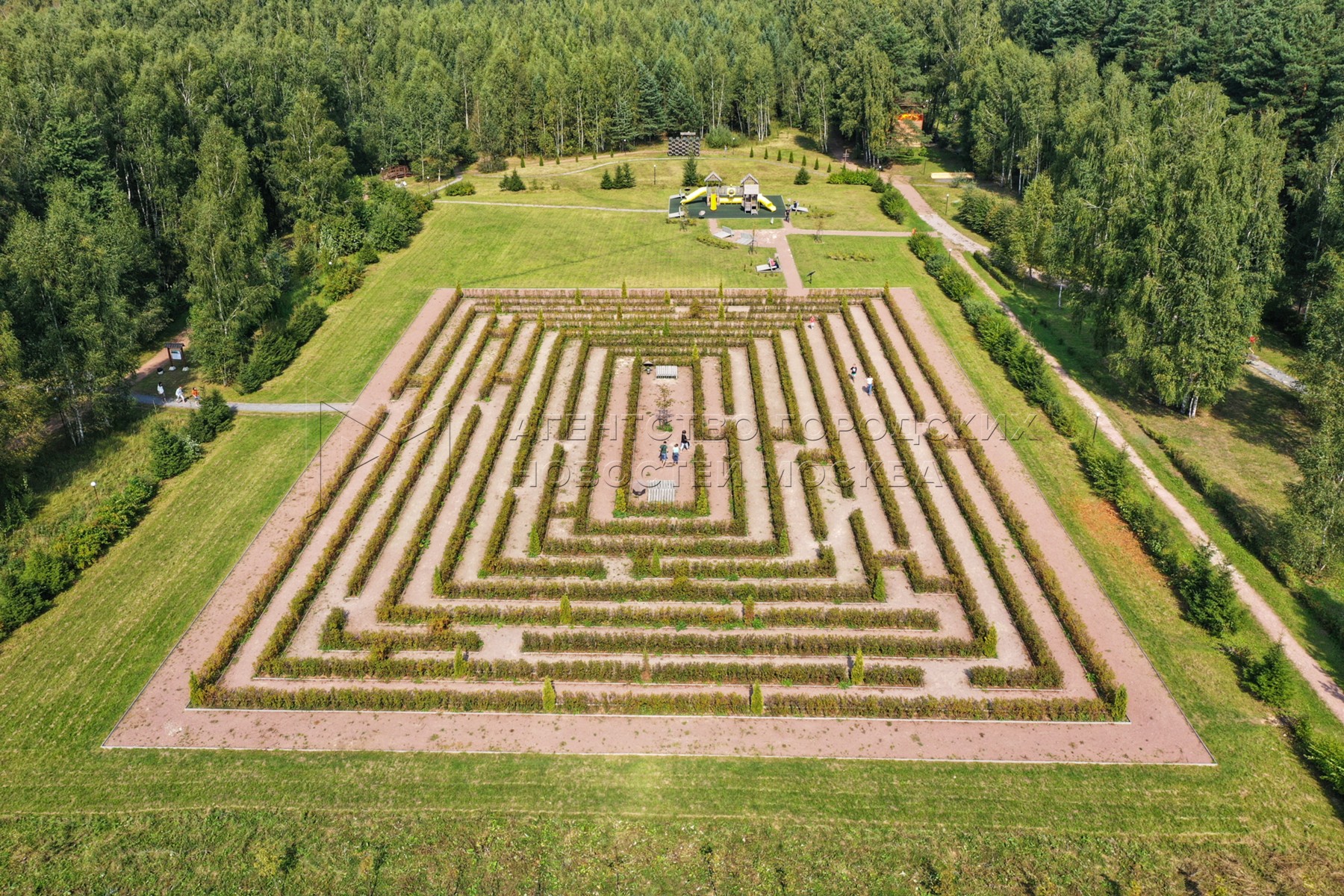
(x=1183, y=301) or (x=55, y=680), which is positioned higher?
(x=1183, y=301)

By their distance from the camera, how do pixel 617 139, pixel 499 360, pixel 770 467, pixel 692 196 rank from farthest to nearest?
1. pixel 617 139
2. pixel 692 196
3. pixel 499 360
4. pixel 770 467

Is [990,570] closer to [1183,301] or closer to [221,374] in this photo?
[1183,301]

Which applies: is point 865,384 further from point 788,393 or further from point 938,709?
point 938,709

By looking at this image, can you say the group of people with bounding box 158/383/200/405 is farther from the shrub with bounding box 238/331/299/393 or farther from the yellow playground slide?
the yellow playground slide

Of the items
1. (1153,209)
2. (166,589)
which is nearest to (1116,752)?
(1153,209)

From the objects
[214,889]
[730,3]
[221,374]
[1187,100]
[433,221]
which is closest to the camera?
[214,889]

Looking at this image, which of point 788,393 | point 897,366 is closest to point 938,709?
point 788,393

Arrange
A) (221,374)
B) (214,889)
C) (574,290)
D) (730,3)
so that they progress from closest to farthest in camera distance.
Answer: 1. (214,889)
2. (221,374)
3. (574,290)
4. (730,3)
